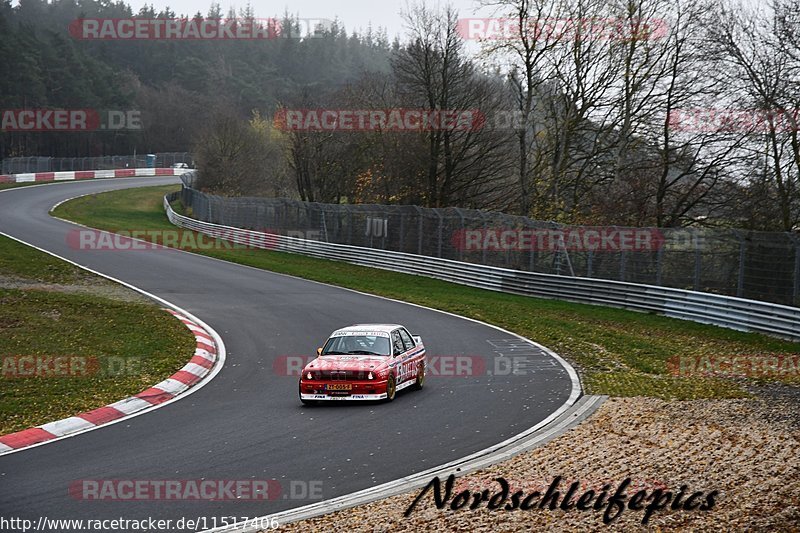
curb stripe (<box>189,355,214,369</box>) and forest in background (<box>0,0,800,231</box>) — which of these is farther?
forest in background (<box>0,0,800,231</box>)

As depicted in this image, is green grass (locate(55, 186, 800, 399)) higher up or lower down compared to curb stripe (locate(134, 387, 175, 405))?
higher up

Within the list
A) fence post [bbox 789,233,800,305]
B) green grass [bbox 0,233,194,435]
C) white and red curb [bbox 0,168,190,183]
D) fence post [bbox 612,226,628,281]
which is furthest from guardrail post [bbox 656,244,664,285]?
white and red curb [bbox 0,168,190,183]

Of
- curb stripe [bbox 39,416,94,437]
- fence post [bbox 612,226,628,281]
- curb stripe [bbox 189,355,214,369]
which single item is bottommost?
curb stripe [bbox 189,355,214,369]

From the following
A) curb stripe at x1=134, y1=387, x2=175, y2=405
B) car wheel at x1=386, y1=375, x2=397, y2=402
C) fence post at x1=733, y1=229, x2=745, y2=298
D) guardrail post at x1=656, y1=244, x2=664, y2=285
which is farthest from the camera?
guardrail post at x1=656, y1=244, x2=664, y2=285

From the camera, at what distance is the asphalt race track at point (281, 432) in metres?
9.34

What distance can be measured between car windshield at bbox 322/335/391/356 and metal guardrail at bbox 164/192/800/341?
1167 centimetres

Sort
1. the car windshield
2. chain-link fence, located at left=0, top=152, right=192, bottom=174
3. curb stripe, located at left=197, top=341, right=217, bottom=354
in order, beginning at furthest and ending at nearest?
1. chain-link fence, located at left=0, top=152, right=192, bottom=174
2. curb stripe, located at left=197, top=341, right=217, bottom=354
3. the car windshield

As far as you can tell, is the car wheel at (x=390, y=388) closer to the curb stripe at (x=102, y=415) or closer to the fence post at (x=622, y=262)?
the curb stripe at (x=102, y=415)

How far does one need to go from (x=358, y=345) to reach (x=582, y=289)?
14.5 m

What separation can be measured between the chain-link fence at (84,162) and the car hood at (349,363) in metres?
70.1

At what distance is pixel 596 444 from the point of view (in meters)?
10.7

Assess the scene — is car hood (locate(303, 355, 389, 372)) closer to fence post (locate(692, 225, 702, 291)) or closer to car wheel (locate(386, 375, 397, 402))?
car wheel (locate(386, 375, 397, 402))

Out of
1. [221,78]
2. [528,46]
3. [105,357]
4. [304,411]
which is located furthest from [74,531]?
[221,78]

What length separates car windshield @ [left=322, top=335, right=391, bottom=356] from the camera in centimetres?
1518
